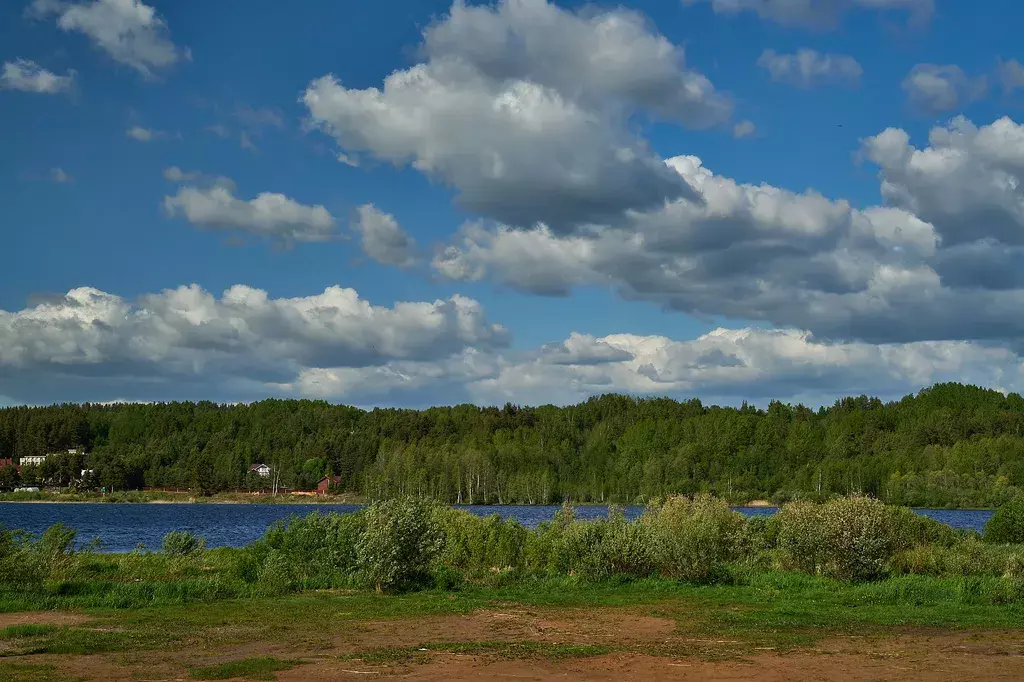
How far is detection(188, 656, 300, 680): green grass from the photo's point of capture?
17.0 meters

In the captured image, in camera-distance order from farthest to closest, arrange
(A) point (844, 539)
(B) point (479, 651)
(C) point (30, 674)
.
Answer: (A) point (844, 539)
(B) point (479, 651)
(C) point (30, 674)

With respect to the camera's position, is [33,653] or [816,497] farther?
[816,497]

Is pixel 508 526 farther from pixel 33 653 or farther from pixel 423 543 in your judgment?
pixel 33 653

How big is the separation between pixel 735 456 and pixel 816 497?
149ft

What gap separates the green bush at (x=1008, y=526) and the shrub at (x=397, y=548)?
33.0 meters

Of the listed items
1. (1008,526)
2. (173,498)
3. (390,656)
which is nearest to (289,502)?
(173,498)

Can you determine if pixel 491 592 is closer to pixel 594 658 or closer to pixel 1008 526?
pixel 594 658

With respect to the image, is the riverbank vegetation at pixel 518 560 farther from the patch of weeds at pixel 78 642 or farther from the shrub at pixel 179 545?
the patch of weeds at pixel 78 642

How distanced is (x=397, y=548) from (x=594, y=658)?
37.3 feet

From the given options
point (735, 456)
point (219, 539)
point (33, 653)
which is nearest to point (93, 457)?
point (735, 456)

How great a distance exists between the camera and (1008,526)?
49500 mm

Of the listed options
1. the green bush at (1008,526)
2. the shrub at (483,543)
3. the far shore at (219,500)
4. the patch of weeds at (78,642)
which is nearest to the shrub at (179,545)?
the shrub at (483,543)

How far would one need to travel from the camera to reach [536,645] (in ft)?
66.9

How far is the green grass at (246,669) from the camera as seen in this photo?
55.7ft
